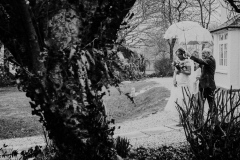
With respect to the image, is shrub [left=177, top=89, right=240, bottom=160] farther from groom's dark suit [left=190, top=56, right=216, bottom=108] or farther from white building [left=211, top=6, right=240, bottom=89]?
white building [left=211, top=6, right=240, bottom=89]

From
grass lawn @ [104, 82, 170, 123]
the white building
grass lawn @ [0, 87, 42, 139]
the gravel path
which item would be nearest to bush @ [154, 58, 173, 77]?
grass lawn @ [104, 82, 170, 123]

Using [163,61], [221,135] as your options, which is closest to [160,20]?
[163,61]

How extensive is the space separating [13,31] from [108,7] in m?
0.90

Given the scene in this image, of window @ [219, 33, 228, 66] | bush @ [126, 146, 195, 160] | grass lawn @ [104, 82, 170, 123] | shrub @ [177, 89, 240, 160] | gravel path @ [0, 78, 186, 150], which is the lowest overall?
grass lawn @ [104, 82, 170, 123]

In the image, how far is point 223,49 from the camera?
2023cm

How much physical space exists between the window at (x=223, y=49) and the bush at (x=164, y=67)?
41.6 ft

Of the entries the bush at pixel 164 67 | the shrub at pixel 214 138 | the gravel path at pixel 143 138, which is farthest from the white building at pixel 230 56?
the shrub at pixel 214 138

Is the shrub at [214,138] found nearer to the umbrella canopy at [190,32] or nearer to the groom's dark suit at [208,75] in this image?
the groom's dark suit at [208,75]

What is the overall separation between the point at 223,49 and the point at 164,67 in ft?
46.7

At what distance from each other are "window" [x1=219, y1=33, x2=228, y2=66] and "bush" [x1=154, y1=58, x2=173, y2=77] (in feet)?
41.6

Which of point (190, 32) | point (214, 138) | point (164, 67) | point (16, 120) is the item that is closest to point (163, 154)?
point (214, 138)

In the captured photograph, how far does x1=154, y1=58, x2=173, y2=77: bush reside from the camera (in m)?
33.8

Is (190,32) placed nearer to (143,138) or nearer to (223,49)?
(223,49)

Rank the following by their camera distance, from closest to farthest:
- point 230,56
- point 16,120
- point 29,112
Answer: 1. point 16,120
2. point 29,112
3. point 230,56
